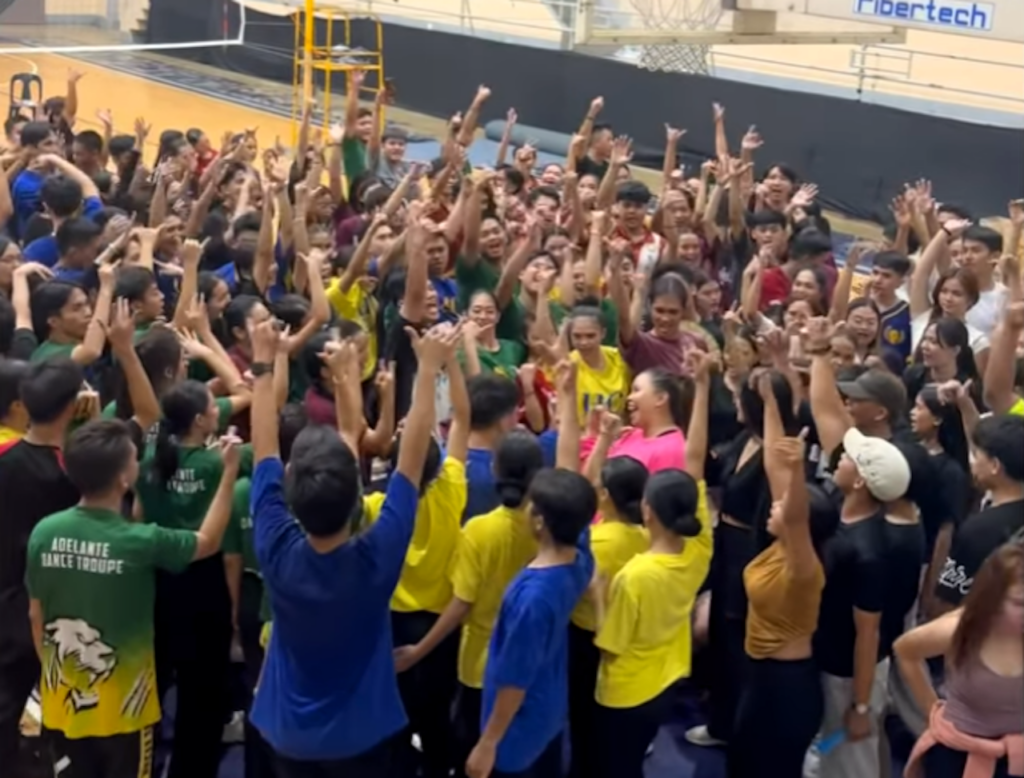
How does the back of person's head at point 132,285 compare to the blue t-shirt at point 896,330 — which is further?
the blue t-shirt at point 896,330

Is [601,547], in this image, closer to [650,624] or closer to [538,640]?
[650,624]

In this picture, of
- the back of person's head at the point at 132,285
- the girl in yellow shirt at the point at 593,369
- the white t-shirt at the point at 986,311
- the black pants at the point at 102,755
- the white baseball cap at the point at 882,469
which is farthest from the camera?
the white t-shirt at the point at 986,311

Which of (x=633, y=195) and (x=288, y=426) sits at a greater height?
(x=633, y=195)

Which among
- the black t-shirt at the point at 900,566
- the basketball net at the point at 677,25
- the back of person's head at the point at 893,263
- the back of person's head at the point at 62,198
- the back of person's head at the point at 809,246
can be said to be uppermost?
the basketball net at the point at 677,25

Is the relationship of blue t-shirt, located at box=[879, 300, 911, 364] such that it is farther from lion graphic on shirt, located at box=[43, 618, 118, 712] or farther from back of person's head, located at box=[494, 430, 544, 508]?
lion graphic on shirt, located at box=[43, 618, 118, 712]

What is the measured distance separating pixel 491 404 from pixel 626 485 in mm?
609

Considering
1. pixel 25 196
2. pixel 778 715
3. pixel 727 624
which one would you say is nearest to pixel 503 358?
pixel 727 624

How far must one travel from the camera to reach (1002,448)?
15.6 ft

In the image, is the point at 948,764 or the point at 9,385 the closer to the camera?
the point at 948,764

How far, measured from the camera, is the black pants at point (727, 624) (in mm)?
5371

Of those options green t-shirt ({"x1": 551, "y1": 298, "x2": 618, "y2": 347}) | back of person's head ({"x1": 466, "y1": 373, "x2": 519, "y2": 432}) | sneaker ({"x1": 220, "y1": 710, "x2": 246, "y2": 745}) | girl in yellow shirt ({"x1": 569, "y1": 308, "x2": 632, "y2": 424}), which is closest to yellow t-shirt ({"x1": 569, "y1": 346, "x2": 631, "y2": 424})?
girl in yellow shirt ({"x1": 569, "y1": 308, "x2": 632, "y2": 424})

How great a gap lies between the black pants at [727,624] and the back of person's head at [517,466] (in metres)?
1.15

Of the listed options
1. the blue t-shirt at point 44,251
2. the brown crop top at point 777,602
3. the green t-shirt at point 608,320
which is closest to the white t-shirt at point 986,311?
the green t-shirt at point 608,320

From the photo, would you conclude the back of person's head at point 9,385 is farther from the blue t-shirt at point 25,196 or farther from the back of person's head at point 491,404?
the blue t-shirt at point 25,196
